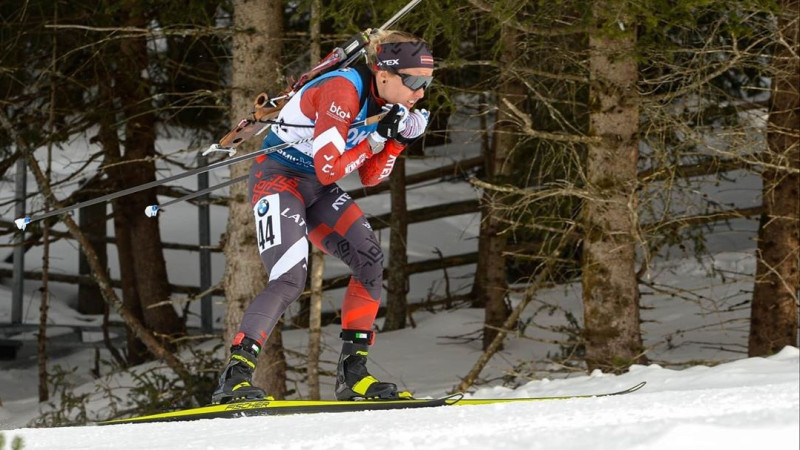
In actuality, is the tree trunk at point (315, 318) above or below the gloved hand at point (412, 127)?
below

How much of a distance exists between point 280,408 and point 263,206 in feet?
3.28

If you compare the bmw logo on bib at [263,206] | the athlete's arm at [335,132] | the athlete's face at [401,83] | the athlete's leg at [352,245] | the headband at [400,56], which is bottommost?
the athlete's leg at [352,245]

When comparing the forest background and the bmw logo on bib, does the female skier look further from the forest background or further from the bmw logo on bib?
the forest background

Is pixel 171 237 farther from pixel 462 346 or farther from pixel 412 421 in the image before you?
pixel 412 421

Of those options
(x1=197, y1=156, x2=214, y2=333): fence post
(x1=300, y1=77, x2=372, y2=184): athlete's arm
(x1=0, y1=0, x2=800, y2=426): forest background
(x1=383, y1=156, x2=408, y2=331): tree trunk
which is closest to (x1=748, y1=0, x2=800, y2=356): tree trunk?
(x1=0, y1=0, x2=800, y2=426): forest background

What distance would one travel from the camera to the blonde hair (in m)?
5.41

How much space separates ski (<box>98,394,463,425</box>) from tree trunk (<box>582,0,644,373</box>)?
2.47 m

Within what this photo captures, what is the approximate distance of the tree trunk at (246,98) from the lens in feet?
26.3

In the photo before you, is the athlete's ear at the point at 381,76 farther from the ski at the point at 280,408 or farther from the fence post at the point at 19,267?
the fence post at the point at 19,267

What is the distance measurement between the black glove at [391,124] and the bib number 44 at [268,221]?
0.66m

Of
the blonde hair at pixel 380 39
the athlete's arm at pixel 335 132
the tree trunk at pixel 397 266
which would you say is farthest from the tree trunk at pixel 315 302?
the tree trunk at pixel 397 266

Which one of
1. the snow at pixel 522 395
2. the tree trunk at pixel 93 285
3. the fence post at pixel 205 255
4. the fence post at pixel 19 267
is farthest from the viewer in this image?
the tree trunk at pixel 93 285

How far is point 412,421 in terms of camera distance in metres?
4.44

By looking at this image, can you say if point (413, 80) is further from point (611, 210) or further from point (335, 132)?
point (611, 210)
